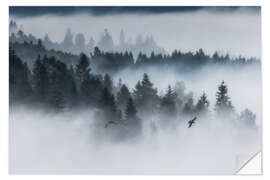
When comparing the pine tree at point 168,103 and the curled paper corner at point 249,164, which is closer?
the curled paper corner at point 249,164

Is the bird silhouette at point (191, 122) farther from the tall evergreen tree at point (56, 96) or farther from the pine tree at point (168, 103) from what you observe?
the tall evergreen tree at point (56, 96)

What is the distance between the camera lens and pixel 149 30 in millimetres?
3320

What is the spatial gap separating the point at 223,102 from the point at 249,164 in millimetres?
507

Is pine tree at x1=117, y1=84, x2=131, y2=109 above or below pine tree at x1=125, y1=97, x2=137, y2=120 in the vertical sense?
above

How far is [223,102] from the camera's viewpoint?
3.31 m

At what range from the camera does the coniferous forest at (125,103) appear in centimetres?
326

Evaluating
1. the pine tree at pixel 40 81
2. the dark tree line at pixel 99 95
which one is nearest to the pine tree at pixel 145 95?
the dark tree line at pixel 99 95

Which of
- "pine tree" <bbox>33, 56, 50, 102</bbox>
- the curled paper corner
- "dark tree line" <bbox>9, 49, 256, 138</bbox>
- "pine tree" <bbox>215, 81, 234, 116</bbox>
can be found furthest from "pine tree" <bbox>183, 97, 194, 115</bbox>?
"pine tree" <bbox>33, 56, 50, 102</bbox>

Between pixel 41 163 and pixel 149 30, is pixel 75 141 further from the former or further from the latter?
pixel 149 30

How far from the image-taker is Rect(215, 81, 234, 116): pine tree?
3303 millimetres

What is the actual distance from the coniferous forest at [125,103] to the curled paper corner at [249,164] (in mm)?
38

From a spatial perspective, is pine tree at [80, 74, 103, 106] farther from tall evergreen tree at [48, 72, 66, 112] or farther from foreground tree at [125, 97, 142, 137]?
foreground tree at [125, 97, 142, 137]

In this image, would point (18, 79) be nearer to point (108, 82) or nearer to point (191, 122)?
point (108, 82)

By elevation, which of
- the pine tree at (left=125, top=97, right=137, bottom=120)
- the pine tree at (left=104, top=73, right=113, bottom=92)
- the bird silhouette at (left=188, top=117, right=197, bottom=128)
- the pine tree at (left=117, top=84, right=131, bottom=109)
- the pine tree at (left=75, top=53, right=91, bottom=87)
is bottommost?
the bird silhouette at (left=188, top=117, right=197, bottom=128)
